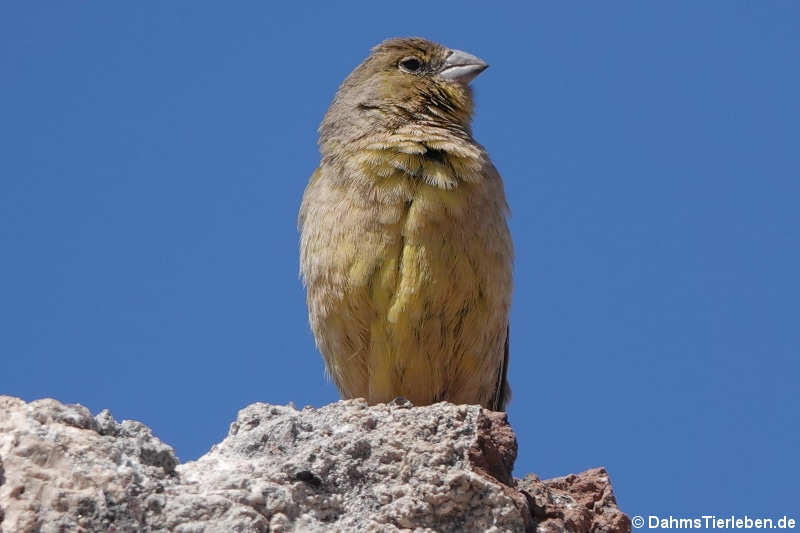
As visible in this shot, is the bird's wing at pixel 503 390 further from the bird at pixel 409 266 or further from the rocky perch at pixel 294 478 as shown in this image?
the rocky perch at pixel 294 478

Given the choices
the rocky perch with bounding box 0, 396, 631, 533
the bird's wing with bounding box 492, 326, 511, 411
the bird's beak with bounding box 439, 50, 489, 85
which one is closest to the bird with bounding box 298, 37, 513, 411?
the bird's wing with bounding box 492, 326, 511, 411

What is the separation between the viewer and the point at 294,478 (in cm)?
414

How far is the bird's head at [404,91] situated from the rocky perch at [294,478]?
2.99 meters

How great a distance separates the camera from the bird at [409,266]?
21.0 feet

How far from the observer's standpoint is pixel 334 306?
6570 millimetres

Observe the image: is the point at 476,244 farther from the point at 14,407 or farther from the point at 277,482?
the point at 14,407

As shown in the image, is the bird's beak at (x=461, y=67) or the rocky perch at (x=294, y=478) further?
the bird's beak at (x=461, y=67)

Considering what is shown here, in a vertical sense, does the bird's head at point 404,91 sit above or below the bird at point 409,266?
above

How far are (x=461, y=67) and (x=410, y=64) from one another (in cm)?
34

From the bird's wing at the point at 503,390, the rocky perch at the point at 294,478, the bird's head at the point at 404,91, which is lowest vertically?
the rocky perch at the point at 294,478

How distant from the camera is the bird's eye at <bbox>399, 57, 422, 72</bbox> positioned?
8105 mm

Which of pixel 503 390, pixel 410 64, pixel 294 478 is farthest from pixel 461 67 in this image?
pixel 294 478

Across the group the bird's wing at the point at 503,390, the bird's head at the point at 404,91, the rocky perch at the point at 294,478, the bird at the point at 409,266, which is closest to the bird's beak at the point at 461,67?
the bird's head at the point at 404,91

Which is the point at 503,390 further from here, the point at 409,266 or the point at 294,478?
the point at 294,478
